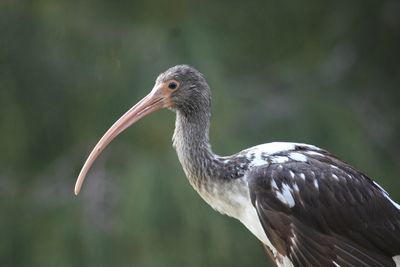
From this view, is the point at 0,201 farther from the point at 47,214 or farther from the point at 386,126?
the point at 386,126

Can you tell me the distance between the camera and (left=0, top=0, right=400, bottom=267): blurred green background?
852cm

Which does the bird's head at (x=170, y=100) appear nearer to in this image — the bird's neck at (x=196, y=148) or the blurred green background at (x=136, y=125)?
the bird's neck at (x=196, y=148)

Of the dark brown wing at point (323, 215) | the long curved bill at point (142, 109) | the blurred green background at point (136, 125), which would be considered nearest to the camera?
the dark brown wing at point (323, 215)

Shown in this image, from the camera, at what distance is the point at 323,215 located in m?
4.80

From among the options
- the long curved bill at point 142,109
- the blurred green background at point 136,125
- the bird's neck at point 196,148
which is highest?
the blurred green background at point 136,125

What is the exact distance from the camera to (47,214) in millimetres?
9320

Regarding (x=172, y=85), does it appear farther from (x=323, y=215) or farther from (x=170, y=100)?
(x=323, y=215)

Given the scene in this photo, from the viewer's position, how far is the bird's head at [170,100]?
16.6 feet

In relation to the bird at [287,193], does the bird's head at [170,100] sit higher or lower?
higher

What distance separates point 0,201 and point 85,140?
107 cm

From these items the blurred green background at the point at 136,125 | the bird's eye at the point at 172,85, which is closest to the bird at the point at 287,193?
the bird's eye at the point at 172,85

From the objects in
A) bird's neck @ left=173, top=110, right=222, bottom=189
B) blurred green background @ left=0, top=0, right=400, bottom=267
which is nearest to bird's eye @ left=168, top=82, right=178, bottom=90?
bird's neck @ left=173, top=110, right=222, bottom=189

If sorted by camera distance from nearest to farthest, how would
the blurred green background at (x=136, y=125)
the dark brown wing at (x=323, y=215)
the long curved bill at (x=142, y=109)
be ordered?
the dark brown wing at (x=323, y=215)
the long curved bill at (x=142, y=109)
the blurred green background at (x=136, y=125)

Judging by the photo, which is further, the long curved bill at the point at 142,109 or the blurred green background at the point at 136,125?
the blurred green background at the point at 136,125
